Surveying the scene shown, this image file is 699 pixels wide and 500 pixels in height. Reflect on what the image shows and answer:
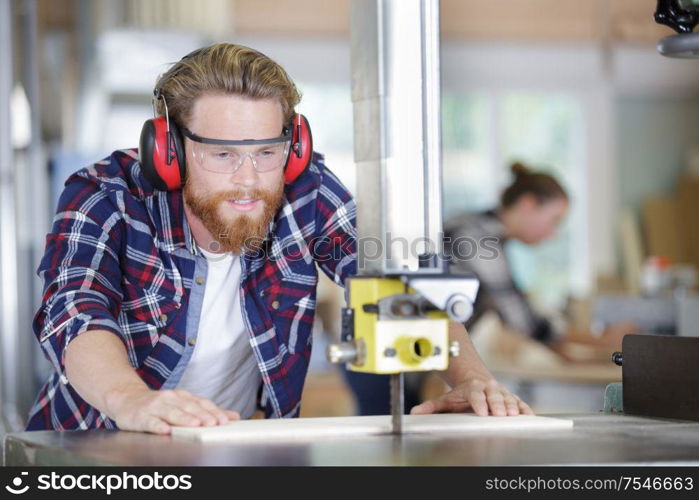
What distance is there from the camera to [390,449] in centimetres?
140

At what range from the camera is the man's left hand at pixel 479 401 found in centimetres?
180

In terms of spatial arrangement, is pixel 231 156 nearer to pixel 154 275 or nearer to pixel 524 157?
pixel 154 275

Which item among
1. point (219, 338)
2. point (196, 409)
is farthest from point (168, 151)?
point (196, 409)

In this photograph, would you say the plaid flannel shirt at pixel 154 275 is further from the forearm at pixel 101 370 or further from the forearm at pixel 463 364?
the forearm at pixel 463 364

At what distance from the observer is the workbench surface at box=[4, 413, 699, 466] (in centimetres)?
128

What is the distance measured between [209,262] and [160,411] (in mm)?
640

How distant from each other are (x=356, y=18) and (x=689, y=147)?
8.95 m

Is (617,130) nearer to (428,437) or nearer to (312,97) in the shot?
(312,97)

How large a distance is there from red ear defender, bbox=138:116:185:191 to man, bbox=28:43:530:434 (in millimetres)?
13

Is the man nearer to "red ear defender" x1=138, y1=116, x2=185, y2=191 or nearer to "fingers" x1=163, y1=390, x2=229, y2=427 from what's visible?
"red ear defender" x1=138, y1=116, x2=185, y2=191

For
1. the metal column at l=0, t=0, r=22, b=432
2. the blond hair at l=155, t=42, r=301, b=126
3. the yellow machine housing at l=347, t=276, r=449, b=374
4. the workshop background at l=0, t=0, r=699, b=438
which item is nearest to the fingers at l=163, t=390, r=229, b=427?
the yellow machine housing at l=347, t=276, r=449, b=374

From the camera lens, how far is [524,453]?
1.36 metres

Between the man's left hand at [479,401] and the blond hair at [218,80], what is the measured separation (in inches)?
26.1
